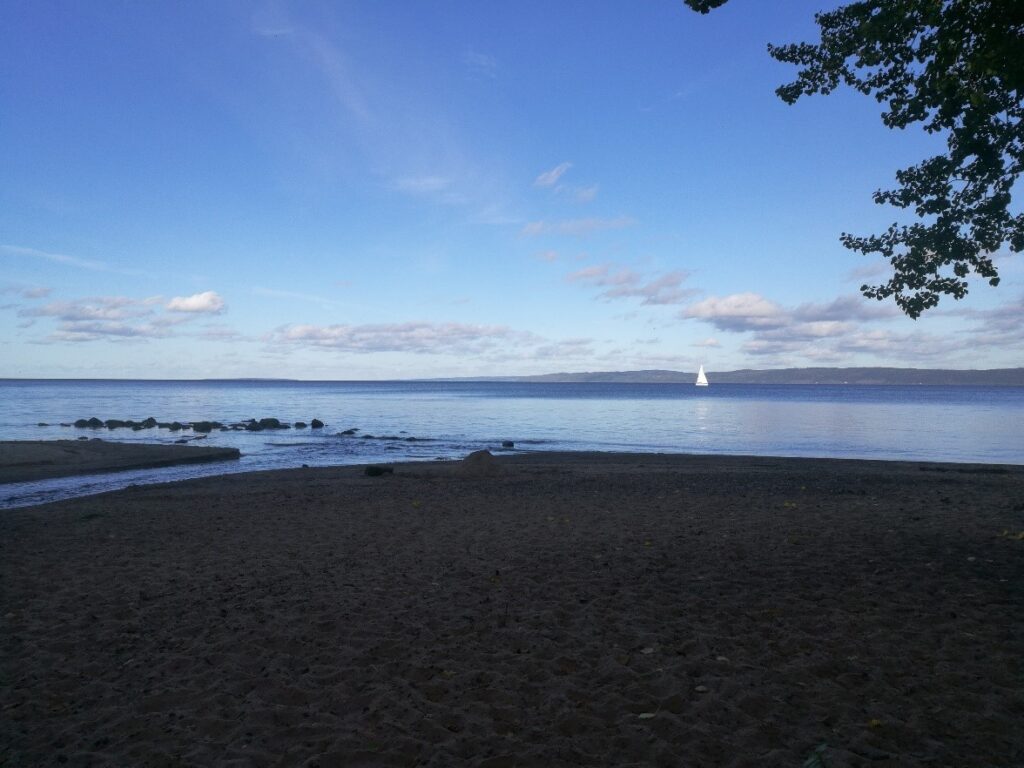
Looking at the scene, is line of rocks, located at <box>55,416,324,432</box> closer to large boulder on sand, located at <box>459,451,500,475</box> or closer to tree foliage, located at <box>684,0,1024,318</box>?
large boulder on sand, located at <box>459,451,500,475</box>

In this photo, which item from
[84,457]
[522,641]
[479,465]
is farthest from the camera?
[84,457]

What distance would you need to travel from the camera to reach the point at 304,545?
34.0ft

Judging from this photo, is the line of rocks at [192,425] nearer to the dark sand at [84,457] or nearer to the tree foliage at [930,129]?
the dark sand at [84,457]

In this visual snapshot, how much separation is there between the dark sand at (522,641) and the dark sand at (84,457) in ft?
39.3

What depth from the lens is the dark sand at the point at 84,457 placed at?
72.9 ft

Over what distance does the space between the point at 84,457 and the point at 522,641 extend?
25.8 meters

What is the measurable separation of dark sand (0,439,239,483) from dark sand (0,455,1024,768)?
39.3 feet

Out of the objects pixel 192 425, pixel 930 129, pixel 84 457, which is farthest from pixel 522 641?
pixel 192 425

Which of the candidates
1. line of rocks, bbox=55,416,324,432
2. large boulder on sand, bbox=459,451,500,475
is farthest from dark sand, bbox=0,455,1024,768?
line of rocks, bbox=55,416,324,432

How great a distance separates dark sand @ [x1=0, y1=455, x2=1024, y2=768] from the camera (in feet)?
14.3

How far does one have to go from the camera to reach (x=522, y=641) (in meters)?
→ 6.01

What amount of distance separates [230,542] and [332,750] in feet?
23.7

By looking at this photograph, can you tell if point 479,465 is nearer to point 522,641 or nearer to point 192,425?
point 522,641

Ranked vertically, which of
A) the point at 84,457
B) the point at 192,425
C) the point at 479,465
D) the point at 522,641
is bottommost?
the point at 522,641
